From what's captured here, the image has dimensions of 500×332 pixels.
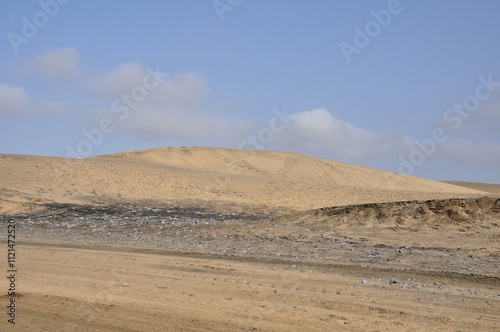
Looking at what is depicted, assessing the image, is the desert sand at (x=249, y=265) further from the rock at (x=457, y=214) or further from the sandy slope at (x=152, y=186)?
the sandy slope at (x=152, y=186)

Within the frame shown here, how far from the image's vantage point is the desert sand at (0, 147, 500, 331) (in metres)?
9.67

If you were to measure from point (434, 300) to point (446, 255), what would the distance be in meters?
4.62

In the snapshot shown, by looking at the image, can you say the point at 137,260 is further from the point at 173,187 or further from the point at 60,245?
the point at 173,187

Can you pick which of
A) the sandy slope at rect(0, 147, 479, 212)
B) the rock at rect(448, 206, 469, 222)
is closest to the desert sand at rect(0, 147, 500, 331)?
the rock at rect(448, 206, 469, 222)

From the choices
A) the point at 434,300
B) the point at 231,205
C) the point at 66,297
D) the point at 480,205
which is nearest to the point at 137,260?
the point at 66,297

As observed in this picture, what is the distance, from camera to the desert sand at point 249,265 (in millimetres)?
9672

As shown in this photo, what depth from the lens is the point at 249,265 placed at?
13992mm

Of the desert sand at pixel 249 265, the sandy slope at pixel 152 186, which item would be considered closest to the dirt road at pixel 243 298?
the desert sand at pixel 249 265

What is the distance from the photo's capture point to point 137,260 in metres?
14.9

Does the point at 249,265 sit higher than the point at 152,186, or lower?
lower

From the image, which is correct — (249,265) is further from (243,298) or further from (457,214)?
(457,214)

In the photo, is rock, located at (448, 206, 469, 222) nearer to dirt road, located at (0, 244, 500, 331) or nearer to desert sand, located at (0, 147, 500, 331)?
desert sand, located at (0, 147, 500, 331)

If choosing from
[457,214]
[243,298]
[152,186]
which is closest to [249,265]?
[243,298]

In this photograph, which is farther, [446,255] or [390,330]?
[446,255]
